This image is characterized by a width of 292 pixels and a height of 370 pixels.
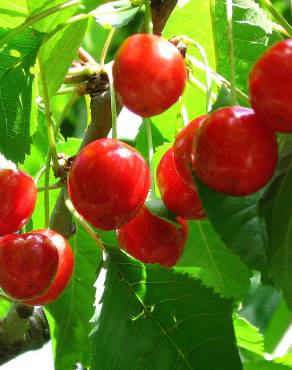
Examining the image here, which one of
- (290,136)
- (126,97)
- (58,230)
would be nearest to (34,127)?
(58,230)

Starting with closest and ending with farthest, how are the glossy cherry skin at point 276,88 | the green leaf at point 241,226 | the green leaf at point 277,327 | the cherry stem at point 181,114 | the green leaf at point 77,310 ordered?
the glossy cherry skin at point 276,88 → the green leaf at point 241,226 → the cherry stem at point 181,114 → the green leaf at point 77,310 → the green leaf at point 277,327

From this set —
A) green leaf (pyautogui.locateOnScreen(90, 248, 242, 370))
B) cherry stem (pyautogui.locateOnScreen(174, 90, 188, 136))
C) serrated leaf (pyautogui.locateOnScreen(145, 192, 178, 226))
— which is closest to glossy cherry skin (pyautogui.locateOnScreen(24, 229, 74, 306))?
green leaf (pyautogui.locateOnScreen(90, 248, 242, 370))

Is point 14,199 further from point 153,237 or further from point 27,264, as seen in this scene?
point 153,237

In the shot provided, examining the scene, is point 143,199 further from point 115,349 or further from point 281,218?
point 115,349

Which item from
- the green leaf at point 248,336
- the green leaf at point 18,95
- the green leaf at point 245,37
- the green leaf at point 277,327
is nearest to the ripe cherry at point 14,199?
the green leaf at point 18,95

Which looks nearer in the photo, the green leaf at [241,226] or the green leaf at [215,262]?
the green leaf at [241,226]

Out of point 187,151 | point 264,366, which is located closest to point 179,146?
point 187,151

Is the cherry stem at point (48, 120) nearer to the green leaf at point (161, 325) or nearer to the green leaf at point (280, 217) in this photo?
the green leaf at point (161, 325)
